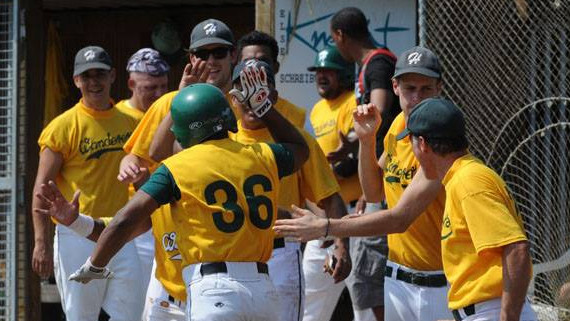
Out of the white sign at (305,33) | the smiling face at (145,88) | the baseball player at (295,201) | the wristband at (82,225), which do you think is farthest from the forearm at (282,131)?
the white sign at (305,33)

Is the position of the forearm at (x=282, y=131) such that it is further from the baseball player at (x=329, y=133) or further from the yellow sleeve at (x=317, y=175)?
the baseball player at (x=329, y=133)

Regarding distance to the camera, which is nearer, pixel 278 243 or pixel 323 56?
pixel 278 243

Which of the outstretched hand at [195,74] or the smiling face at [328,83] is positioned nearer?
the outstretched hand at [195,74]

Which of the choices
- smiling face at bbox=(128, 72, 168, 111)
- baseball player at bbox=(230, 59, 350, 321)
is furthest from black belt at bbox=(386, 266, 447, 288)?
smiling face at bbox=(128, 72, 168, 111)

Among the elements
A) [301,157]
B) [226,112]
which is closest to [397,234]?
[301,157]

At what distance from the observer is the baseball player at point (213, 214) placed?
5.05m

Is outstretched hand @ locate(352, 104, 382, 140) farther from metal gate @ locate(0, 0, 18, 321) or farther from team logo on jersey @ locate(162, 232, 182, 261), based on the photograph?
metal gate @ locate(0, 0, 18, 321)

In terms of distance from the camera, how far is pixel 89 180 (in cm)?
798

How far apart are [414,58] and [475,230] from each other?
163cm

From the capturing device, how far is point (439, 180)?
556 cm

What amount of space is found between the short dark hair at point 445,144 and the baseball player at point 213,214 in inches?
28.9

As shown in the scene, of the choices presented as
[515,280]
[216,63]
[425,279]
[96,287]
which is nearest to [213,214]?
[515,280]

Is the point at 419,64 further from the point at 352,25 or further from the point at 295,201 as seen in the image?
the point at 352,25

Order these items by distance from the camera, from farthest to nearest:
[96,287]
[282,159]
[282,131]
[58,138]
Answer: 1. [58,138]
2. [96,287]
3. [282,131]
4. [282,159]
